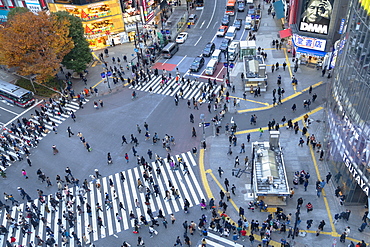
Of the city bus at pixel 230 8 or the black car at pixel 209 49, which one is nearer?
the black car at pixel 209 49

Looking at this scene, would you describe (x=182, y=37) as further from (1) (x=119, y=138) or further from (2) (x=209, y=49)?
(1) (x=119, y=138)

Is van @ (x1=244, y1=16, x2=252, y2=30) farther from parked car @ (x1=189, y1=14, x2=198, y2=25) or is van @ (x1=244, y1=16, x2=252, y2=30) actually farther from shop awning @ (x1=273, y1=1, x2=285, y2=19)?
parked car @ (x1=189, y1=14, x2=198, y2=25)

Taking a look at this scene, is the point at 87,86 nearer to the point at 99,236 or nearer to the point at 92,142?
the point at 92,142

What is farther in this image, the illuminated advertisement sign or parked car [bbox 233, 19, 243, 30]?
parked car [bbox 233, 19, 243, 30]

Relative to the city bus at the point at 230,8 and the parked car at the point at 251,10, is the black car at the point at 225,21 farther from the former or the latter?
the parked car at the point at 251,10

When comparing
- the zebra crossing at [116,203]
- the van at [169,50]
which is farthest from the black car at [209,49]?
the zebra crossing at [116,203]

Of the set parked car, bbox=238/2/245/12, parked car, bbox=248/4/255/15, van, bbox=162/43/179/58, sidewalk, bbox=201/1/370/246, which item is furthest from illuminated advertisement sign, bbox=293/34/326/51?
parked car, bbox=238/2/245/12
